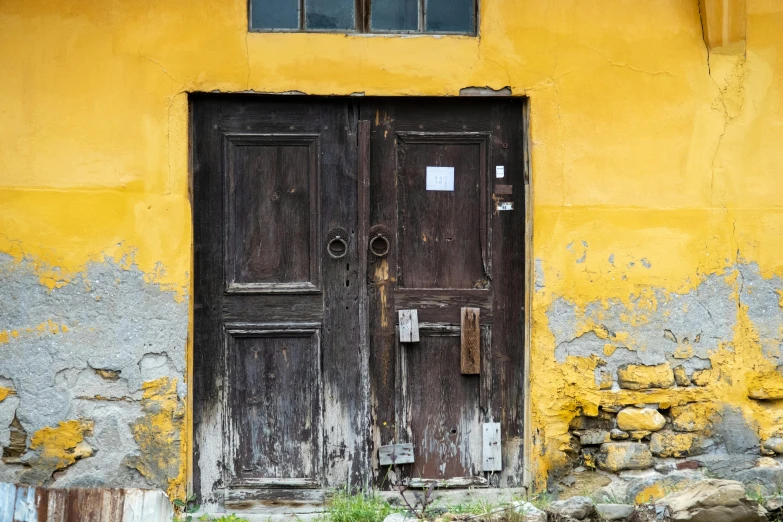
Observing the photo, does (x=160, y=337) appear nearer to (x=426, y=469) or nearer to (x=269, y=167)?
(x=269, y=167)

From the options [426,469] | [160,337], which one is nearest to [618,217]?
[426,469]

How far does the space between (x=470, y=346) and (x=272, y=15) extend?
6.66 ft

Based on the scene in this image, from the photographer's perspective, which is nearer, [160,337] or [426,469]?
[160,337]

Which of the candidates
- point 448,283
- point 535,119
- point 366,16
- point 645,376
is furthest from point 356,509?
point 366,16

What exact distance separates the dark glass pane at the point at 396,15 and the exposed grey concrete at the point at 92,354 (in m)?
1.80

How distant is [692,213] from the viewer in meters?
4.55

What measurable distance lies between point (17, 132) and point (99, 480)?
1.79 meters

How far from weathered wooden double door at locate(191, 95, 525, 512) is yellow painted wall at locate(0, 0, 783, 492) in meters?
0.18

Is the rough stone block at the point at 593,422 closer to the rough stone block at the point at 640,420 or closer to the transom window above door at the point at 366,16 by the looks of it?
the rough stone block at the point at 640,420

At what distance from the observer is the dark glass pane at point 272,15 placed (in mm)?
4520

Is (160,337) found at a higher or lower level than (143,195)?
lower

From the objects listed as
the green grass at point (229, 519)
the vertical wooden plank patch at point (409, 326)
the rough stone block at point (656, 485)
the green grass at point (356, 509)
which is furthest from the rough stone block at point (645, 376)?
the green grass at point (229, 519)

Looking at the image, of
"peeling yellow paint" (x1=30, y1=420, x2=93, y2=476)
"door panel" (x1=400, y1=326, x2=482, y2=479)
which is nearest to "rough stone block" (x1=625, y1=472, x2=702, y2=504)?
"door panel" (x1=400, y1=326, x2=482, y2=479)

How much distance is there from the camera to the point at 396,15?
4.59 meters
